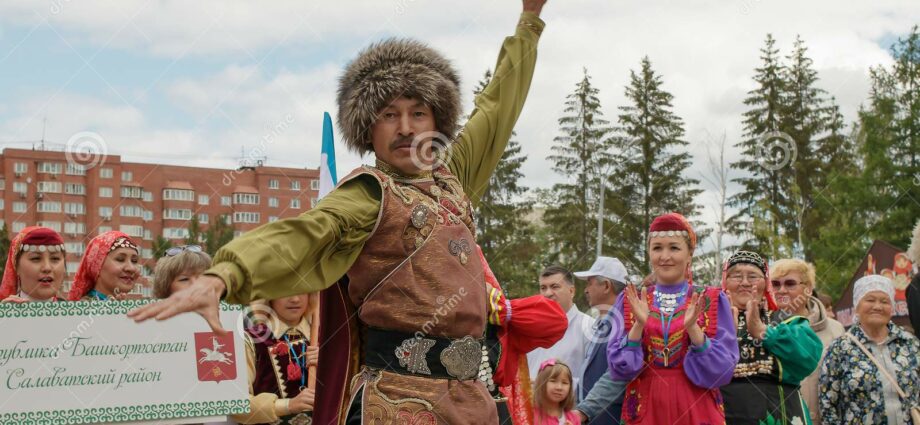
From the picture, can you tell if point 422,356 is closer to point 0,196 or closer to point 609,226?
point 609,226

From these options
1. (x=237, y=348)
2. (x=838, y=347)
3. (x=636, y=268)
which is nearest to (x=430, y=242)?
(x=237, y=348)

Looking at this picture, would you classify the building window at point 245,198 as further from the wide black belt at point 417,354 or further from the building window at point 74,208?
the wide black belt at point 417,354

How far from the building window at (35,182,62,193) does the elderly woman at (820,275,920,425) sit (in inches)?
2664

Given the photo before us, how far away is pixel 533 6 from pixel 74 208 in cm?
6989

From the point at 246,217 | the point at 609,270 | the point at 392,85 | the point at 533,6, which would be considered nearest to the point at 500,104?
the point at 533,6

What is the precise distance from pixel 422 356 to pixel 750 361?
336cm

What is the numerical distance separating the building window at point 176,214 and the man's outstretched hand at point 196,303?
2713 inches

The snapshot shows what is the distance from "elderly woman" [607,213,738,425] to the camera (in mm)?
5801

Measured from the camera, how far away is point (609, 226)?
3981 cm

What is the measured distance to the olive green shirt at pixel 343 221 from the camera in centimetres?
302

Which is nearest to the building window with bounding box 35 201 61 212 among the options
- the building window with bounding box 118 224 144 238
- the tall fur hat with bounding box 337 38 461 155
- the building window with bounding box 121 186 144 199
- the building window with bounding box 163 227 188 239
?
the building window with bounding box 118 224 144 238

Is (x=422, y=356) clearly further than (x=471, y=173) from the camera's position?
No

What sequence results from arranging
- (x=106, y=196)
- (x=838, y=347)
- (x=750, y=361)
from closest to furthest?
(x=750, y=361) → (x=838, y=347) → (x=106, y=196)

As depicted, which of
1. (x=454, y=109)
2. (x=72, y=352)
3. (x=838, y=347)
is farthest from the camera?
(x=838, y=347)
